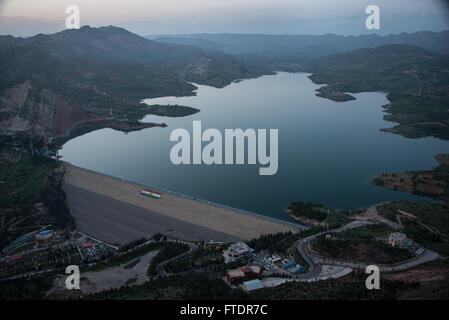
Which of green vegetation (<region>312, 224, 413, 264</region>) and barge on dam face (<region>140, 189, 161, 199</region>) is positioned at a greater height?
barge on dam face (<region>140, 189, 161, 199</region>)

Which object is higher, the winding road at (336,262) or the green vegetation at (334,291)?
the green vegetation at (334,291)

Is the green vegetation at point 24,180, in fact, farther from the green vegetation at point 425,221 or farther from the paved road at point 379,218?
the green vegetation at point 425,221

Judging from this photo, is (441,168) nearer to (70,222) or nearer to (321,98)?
(70,222)

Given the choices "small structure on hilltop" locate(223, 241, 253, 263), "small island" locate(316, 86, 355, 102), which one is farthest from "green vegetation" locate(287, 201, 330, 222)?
"small island" locate(316, 86, 355, 102)

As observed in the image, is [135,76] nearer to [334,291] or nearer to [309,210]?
[309,210]

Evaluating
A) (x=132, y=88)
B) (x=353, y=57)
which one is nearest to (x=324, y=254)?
(x=132, y=88)

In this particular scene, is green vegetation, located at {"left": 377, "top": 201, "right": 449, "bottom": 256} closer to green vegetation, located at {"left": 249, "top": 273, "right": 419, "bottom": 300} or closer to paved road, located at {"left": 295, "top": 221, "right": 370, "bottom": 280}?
paved road, located at {"left": 295, "top": 221, "right": 370, "bottom": 280}

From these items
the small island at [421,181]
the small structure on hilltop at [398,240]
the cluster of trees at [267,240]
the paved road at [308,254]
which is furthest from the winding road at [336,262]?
the small island at [421,181]

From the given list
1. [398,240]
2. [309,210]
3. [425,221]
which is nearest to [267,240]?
[309,210]
